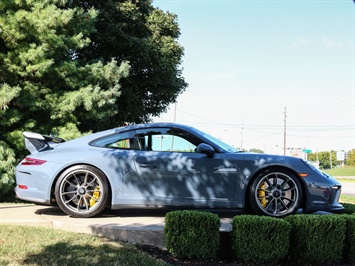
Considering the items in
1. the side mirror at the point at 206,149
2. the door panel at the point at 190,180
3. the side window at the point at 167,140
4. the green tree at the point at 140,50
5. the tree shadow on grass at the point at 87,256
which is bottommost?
the tree shadow on grass at the point at 87,256

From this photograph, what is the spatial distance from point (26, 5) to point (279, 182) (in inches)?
283

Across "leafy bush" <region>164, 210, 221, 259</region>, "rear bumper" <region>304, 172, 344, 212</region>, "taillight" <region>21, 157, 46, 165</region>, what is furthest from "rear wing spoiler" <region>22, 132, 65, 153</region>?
"rear bumper" <region>304, 172, 344, 212</region>

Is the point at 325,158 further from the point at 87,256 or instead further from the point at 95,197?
the point at 87,256

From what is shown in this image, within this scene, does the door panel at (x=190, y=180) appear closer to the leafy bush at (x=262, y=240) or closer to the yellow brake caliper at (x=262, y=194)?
the yellow brake caliper at (x=262, y=194)

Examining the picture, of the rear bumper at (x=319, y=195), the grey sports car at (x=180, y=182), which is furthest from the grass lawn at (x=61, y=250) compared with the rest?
the rear bumper at (x=319, y=195)

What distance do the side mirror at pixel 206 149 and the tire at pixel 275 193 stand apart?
67 cm

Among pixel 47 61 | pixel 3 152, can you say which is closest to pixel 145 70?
pixel 47 61

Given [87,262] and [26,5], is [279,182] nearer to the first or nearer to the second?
[87,262]

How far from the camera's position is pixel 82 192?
4.91 meters

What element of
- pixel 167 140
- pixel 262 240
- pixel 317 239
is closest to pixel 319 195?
pixel 317 239

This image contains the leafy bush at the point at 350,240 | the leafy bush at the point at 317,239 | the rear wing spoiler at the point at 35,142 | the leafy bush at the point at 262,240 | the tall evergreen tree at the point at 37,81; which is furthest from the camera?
the tall evergreen tree at the point at 37,81

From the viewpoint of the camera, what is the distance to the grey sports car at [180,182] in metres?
4.82

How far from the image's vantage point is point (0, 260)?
322 cm

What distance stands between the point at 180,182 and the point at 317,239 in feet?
5.93
